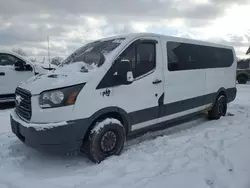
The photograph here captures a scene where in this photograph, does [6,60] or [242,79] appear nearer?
[6,60]

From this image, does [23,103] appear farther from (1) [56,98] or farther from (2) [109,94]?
(2) [109,94]

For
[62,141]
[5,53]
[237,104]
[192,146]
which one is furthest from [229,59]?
[5,53]

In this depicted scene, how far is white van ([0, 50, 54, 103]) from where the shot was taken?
291 inches

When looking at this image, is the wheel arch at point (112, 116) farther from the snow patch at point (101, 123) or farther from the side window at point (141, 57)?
the side window at point (141, 57)

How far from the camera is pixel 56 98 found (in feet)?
10.9

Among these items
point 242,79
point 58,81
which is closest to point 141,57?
point 58,81

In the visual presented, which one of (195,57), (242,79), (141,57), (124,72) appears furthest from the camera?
(242,79)

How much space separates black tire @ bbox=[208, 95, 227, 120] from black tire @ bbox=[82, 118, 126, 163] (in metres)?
3.41

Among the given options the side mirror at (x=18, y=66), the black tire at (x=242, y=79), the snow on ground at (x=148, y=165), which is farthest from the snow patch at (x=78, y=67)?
the black tire at (x=242, y=79)

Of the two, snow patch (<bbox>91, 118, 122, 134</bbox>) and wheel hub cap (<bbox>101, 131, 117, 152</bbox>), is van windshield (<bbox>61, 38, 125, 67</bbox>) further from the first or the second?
wheel hub cap (<bbox>101, 131, 117, 152</bbox>)

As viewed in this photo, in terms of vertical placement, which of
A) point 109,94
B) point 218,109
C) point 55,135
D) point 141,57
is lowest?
point 218,109

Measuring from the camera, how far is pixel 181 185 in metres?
2.94

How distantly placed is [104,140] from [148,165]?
2.55ft

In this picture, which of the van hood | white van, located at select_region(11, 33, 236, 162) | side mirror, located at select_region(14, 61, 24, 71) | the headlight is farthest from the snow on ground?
side mirror, located at select_region(14, 61, 24, 71)
